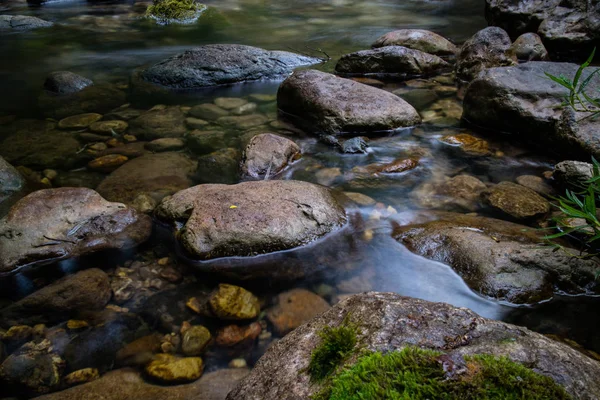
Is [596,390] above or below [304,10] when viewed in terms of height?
below

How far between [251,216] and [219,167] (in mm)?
1639

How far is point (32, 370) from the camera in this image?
258 cm

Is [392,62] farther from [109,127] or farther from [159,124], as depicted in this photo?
[109,127]

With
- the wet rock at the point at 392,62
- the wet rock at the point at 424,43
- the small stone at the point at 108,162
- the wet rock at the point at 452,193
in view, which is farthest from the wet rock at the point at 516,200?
the wet rock at the point at 424,43

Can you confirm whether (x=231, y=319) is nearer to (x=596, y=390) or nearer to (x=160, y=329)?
(x=160, y=329)

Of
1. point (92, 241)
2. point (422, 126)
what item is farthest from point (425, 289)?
point (422, 126)

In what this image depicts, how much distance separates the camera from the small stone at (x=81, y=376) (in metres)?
2.54

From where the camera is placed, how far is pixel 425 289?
318 centimetres

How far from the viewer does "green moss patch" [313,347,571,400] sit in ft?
3.90

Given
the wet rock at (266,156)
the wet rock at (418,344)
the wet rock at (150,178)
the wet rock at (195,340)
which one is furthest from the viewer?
the wet rock at (266,156)

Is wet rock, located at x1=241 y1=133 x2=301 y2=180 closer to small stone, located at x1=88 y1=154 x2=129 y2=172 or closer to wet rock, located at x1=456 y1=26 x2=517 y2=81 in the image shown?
small stone, located at x1=88 y1=154 x2=129 y2=172

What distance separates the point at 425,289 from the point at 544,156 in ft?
10.3

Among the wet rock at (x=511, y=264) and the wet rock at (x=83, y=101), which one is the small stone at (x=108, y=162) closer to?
the wet rock at (x=83, y=101)

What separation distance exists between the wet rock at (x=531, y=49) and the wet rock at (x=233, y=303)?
7.49 metres
